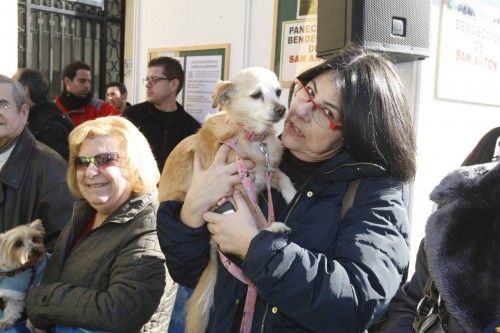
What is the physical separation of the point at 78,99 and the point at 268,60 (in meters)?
2.21

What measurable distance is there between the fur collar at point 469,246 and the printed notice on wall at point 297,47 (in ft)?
9.94

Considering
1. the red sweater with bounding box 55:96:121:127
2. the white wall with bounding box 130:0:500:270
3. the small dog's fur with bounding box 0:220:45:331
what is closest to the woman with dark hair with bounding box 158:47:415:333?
the small dog's fur with bounding box 0:220:45:331

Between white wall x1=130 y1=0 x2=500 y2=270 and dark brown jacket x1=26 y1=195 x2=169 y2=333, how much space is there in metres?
2.12

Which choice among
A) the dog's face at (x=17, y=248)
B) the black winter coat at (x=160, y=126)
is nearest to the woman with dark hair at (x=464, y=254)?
the dog's face at (x=17, y=248)

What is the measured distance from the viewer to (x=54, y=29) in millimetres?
6879

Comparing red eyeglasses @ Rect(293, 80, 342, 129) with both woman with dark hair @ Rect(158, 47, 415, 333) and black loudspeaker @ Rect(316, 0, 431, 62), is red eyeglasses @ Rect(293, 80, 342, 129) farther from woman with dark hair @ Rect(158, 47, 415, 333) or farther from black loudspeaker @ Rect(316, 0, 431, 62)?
black loudspeaker @ Rect(316, 0, 431, 62)

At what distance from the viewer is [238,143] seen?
2006mm

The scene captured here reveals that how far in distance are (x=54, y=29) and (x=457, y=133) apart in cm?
527

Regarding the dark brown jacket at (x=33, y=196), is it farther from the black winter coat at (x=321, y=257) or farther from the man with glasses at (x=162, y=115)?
the man with glasses at (x=162, y=115)

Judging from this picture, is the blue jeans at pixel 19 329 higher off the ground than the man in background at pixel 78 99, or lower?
lower

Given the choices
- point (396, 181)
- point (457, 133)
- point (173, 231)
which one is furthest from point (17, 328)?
point (457, 133)

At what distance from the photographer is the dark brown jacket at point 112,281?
6.56 ft

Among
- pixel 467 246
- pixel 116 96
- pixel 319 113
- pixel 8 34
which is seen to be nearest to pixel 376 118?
pixel 319 113

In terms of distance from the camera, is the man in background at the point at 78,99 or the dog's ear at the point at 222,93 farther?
the man in background at the point at 78,99
